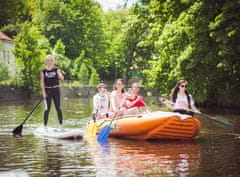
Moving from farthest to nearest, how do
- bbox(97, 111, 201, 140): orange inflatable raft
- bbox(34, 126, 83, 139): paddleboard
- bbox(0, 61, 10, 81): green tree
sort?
bbox(0, 61, 10, 81): green tree → bbox(34, 126, 83, 139): paddleboard → bbox(97, 111, 201, 140): orange inflatable raft

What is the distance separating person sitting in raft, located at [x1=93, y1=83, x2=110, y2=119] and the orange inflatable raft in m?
1.64

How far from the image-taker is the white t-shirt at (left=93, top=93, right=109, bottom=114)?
17172 mm

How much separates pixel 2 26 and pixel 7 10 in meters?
26.1

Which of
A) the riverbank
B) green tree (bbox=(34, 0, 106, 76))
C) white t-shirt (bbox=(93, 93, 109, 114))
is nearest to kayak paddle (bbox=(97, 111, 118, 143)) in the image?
white t-shirt (bbox=(93, 93, 109, 114))

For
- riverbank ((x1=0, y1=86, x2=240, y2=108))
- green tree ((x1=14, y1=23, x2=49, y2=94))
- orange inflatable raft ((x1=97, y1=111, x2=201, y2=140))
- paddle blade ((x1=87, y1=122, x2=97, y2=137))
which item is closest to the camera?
orange inflatable raft ((x1=97, y1=111, x2=201, y2=140))

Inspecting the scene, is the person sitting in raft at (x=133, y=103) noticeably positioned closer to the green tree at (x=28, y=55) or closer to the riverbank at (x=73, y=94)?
the riverbank at (x=73, y=94)

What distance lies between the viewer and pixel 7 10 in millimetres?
42906

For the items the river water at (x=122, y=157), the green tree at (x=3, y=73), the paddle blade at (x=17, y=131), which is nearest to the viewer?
the river water at (x=122, y=157)

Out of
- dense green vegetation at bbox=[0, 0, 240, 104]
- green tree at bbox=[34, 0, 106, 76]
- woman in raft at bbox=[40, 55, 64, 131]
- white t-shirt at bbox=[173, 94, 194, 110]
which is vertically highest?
green tree at bbox=[34, 0, 106, 76]

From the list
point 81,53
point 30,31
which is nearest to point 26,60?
point 30,31

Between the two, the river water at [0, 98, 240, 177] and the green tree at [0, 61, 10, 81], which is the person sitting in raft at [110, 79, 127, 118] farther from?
the green tree at [0, 61, 10, 81]

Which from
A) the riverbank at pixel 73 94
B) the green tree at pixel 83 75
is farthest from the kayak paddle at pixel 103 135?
the green tree at pixel 83 75

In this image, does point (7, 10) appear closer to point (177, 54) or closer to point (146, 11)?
point (146, 11)

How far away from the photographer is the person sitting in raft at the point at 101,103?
17.2 m
